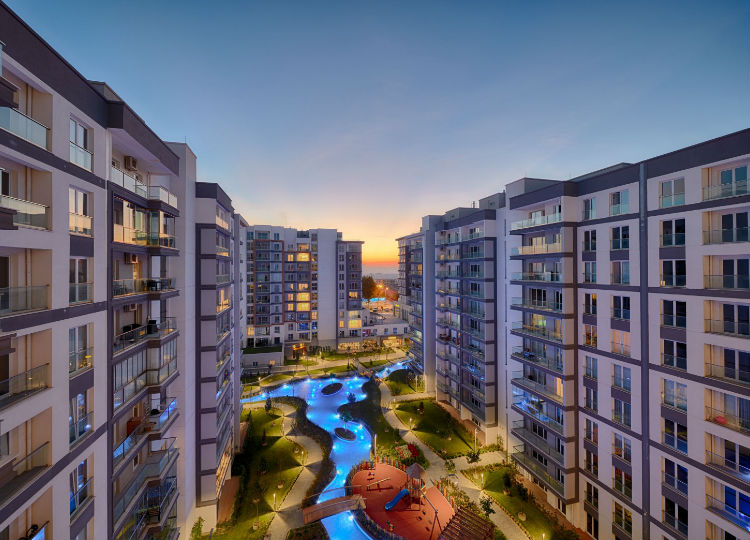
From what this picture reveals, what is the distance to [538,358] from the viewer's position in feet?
90.0

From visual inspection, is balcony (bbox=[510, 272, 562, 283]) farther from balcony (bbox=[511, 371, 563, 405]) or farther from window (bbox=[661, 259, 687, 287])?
balcony (bbox=[511, 371, 563, 405])

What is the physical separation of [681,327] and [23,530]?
2979 cm

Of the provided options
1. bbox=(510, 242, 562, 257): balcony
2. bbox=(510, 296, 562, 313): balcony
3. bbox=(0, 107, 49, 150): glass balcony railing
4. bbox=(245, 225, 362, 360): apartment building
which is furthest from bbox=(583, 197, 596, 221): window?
bbox=(245, 225, 362, 360): apartment building

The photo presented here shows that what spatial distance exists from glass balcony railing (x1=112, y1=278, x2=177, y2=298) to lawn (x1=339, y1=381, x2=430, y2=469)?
2528cm

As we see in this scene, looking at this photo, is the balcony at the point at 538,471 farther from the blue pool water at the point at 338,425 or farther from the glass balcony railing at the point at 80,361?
the glass balcony railing at the point at 80,361

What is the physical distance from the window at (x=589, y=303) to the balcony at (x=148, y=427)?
28.4 m

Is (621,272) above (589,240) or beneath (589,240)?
beneath

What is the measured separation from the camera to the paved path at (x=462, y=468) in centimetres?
2348

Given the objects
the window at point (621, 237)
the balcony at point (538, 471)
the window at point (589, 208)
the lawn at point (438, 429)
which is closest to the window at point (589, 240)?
the window at point (589, 208)

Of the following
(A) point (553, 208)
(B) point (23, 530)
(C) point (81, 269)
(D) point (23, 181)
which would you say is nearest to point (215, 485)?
(B) point (23, 530)

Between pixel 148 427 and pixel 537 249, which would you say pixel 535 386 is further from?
pixel 148 427

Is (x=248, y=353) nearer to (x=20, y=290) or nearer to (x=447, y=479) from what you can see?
(x=447, y=479)

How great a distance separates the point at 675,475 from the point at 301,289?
59871 mm

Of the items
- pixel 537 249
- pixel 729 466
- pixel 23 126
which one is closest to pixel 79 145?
pixel 23 126
